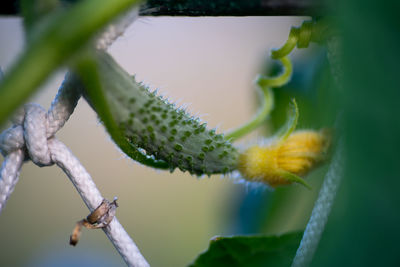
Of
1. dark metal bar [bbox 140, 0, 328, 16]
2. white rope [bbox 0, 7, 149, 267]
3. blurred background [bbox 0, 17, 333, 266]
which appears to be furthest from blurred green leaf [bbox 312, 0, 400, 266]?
blurred background [bbox 0, 17, 333, 266]

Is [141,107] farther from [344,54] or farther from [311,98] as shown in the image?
[311,98]

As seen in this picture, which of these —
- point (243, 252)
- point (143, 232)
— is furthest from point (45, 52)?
point (143, 232)

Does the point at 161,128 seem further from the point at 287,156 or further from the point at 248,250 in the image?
the point at 248,250

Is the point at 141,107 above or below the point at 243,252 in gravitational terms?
above

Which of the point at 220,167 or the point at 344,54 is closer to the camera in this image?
the point at 344,54

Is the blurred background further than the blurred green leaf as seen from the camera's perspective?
Yes

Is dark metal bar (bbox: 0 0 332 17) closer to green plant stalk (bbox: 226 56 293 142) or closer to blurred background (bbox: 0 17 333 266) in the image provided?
green plant stalk (bbox: 226 56 293 142)

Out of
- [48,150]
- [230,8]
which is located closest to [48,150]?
[48,150]

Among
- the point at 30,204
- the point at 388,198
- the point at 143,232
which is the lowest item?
the point at 143,232
